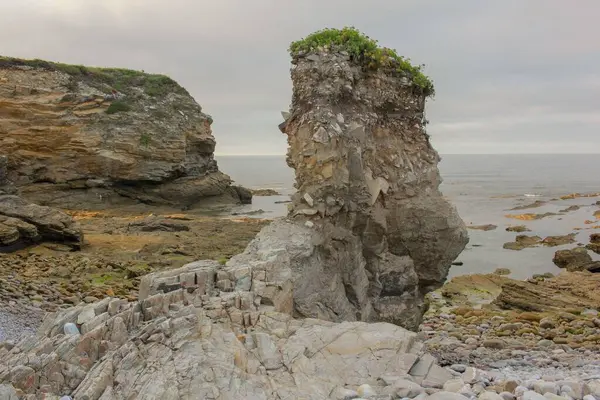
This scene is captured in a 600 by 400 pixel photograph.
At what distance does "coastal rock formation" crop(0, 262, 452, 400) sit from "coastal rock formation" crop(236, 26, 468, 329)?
237 cm

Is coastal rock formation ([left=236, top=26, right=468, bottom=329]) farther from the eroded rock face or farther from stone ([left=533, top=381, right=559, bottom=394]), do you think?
stone ([left=533, top=381, right=559, bottom=394])

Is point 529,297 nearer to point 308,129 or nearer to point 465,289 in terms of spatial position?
point 465,289

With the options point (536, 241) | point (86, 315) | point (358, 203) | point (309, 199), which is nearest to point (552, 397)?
point (86, 315)

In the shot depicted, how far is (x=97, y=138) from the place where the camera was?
40312mm

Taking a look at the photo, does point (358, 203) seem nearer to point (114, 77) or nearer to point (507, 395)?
point (507, 395)

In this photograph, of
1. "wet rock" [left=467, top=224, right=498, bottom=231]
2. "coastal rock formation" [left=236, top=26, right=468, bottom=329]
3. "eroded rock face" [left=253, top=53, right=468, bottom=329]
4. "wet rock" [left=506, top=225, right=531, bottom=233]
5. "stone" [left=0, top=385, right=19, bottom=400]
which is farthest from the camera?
"wet rock" [left=467, top=224, right=498, bottom=231]

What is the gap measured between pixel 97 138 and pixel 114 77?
812 centimetres

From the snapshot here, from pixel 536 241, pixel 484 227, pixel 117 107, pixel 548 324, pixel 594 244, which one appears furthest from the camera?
pixel 484 227

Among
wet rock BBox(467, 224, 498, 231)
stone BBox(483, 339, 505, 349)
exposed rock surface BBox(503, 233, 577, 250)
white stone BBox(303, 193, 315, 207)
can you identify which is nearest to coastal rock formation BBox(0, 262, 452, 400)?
white stone BBox(303, 193, 315, 207)

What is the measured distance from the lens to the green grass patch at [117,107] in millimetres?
41981

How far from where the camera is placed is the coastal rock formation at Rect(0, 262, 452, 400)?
197 inches

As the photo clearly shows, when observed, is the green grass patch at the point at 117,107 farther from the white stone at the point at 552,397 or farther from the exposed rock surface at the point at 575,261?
the white stone at the point at 552,397

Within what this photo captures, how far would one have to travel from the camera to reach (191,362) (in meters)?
5.18

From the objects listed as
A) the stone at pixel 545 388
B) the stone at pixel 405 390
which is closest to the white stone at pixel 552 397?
the stone at pixel 545 388
